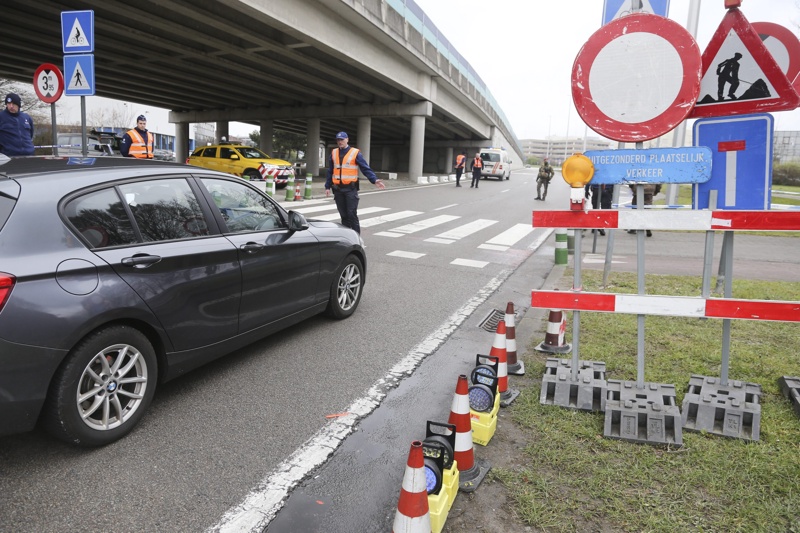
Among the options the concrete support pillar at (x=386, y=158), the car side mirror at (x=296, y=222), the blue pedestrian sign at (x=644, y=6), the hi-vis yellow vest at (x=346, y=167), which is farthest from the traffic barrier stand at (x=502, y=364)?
the concrete support pillar at (x=386, y=158)

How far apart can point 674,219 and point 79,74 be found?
7881mm

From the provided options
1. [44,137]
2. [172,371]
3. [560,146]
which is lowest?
[172,371]

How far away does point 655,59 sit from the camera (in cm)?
343

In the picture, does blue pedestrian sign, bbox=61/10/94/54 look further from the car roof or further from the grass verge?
the grass verge

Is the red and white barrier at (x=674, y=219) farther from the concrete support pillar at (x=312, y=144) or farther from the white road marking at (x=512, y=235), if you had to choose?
the concrete support pillar at (x=312, y=144)

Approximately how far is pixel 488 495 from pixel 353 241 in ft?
11.1

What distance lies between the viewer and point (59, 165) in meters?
3.48

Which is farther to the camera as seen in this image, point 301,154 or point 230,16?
point 301,154

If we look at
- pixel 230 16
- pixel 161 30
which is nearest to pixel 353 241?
pixel 230 16

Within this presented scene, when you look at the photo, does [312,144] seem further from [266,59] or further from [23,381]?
[23,381]

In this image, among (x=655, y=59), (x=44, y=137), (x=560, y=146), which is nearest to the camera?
(x=655, y=59)

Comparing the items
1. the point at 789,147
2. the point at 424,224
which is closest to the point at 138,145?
the point at 424,224

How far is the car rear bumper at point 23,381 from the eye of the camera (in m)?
2.62

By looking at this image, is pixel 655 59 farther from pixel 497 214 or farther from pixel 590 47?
pixel 497 214
